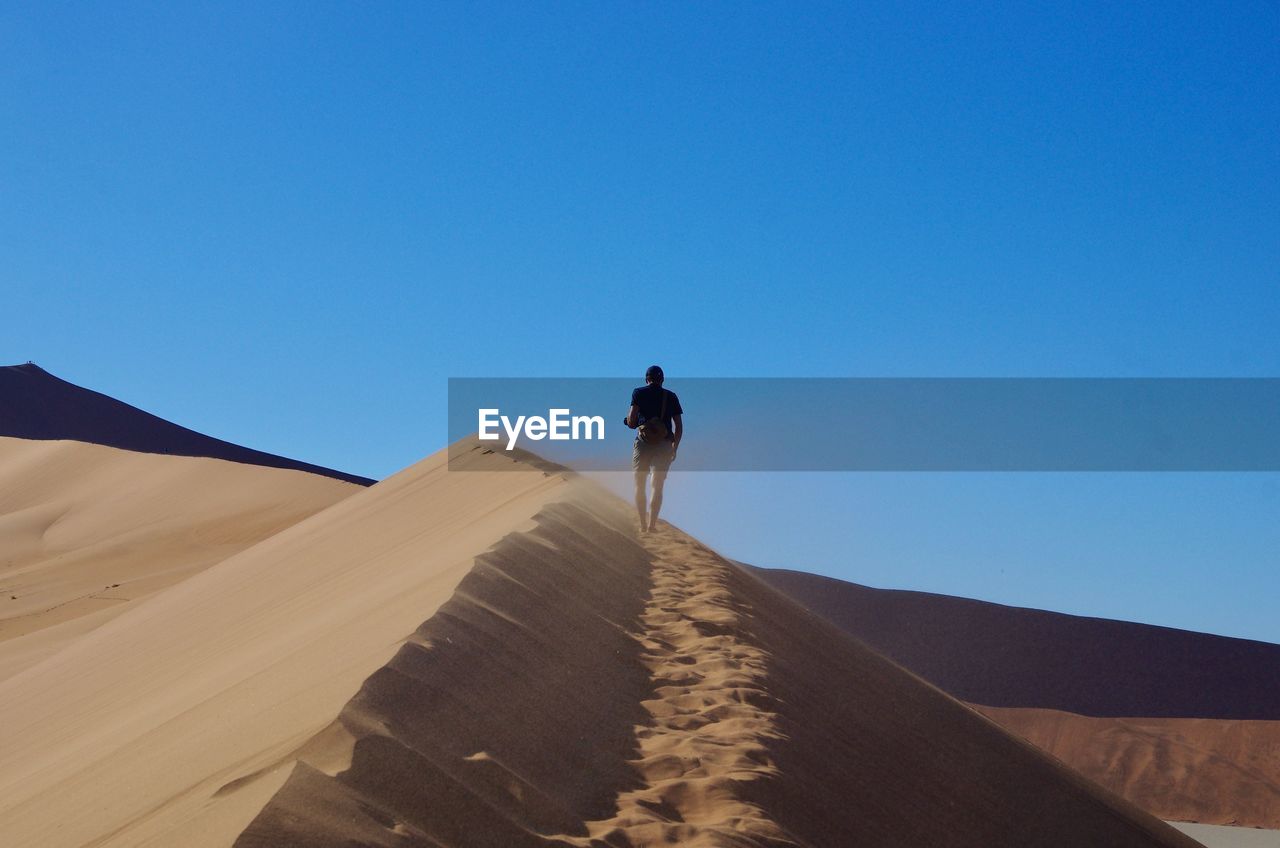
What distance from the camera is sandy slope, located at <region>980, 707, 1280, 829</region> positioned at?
25.9m

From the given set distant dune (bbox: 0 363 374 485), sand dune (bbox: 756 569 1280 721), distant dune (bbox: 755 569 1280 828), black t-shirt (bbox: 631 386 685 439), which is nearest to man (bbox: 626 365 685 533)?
black t-shirt (bbox: 631 386 685 439)

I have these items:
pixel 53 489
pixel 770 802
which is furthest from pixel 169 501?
pixel 770 802

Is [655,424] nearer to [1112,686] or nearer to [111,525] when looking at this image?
[111,525]

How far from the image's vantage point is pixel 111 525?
2506 centimetres

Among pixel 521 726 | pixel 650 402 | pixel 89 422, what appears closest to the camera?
pixel 521 726

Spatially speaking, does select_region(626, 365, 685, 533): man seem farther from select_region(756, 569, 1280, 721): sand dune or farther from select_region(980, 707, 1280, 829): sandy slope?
select_region(756, 569, 1280, 721): sand dune

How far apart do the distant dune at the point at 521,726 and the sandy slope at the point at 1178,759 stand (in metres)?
18.0

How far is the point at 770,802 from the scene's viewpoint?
191 inches

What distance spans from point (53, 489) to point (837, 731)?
28062mm

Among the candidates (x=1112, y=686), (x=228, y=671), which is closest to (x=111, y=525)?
(x=228, y=671)

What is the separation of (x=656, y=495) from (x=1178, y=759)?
2213cm

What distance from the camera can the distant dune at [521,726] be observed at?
3912mm

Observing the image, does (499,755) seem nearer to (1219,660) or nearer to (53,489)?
(53,489)

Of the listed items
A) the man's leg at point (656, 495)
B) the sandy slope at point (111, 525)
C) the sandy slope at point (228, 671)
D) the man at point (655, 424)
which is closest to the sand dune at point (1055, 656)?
the sandy slope at point (111, 525)
